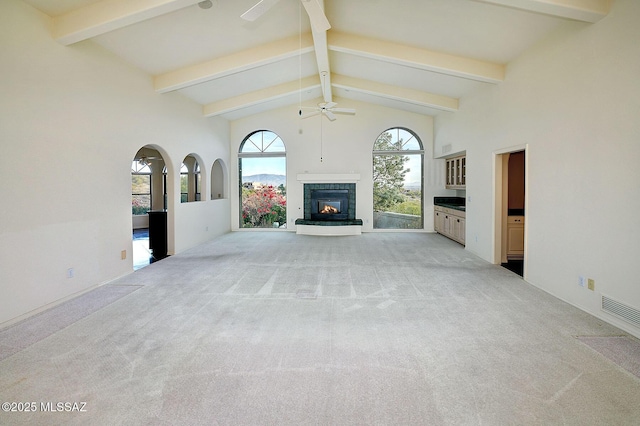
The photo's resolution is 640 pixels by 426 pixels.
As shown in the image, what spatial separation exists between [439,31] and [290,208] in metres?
5.99

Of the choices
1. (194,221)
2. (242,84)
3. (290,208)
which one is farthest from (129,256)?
(290,208)

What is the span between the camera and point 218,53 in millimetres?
5258

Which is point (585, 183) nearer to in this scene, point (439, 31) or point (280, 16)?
point (439, 31)

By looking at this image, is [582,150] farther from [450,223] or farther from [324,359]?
[450,223]

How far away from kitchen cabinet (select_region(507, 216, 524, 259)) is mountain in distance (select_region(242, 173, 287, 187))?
233 inches

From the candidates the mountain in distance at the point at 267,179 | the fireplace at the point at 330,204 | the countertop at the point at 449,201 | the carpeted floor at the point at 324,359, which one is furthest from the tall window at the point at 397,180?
the carpeted floor at the point at 324,359

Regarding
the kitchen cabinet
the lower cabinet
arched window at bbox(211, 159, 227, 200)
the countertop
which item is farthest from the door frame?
arched window at bbox(211, 159, 227, 200)

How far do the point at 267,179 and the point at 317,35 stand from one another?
17.2 ft

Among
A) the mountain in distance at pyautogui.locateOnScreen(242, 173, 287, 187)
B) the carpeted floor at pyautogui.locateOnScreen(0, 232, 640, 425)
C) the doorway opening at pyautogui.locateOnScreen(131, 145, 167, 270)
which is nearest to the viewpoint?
the carpeted floor at pyautogui.locateOnScreen(0, 232, 640, 425)

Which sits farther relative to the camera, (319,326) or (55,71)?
(55,71)

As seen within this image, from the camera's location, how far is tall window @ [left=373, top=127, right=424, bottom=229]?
9.08 metres

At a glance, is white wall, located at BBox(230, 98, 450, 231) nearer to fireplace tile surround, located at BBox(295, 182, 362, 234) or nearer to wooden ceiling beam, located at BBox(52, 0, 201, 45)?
fireplace tile surround, located at BBox(295, 182, 362, 234)

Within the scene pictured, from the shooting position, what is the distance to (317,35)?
4738mm

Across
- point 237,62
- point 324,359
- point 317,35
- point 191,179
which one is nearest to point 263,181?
point 191,179
